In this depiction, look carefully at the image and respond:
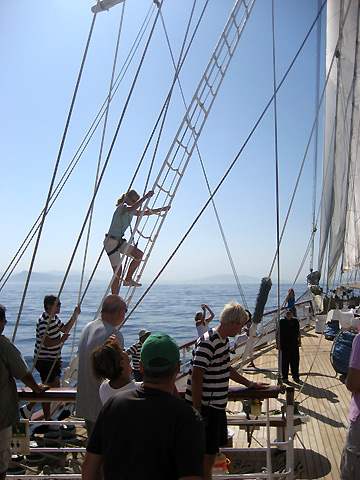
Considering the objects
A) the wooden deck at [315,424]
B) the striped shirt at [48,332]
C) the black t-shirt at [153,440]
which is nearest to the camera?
the black t-shirt at [153,440]

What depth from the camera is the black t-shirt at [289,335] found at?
7.18m

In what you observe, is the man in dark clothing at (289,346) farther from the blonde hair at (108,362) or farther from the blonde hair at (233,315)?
the blonde hair at (108,362)

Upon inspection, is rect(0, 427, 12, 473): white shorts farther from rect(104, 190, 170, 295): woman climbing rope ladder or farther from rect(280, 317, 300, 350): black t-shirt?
rect(280, 317, 300, 350): black t-shirt

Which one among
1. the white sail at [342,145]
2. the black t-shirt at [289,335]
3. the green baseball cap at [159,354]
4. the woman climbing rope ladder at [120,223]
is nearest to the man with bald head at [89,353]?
the green baseball cap at [159,354]

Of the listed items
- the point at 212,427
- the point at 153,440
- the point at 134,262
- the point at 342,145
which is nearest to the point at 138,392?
the point at 153,440

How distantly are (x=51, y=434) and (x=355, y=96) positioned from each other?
36.4 ft

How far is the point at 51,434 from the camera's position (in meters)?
3.90

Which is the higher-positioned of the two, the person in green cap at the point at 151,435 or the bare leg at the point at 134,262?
the bare leg at the point at 134,262

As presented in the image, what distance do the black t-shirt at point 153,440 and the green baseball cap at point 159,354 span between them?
12 cm

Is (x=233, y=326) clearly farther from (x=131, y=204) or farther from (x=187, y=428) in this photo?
(x=131, y=204)

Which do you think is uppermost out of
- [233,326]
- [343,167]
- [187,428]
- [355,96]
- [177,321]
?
[355,96]

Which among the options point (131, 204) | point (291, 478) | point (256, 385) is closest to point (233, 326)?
point (256, 385)

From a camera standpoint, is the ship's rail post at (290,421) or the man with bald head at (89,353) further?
the ship's rail post at (290,421)

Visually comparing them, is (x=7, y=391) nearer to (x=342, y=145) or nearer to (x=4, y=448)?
(x=4, y=448)
